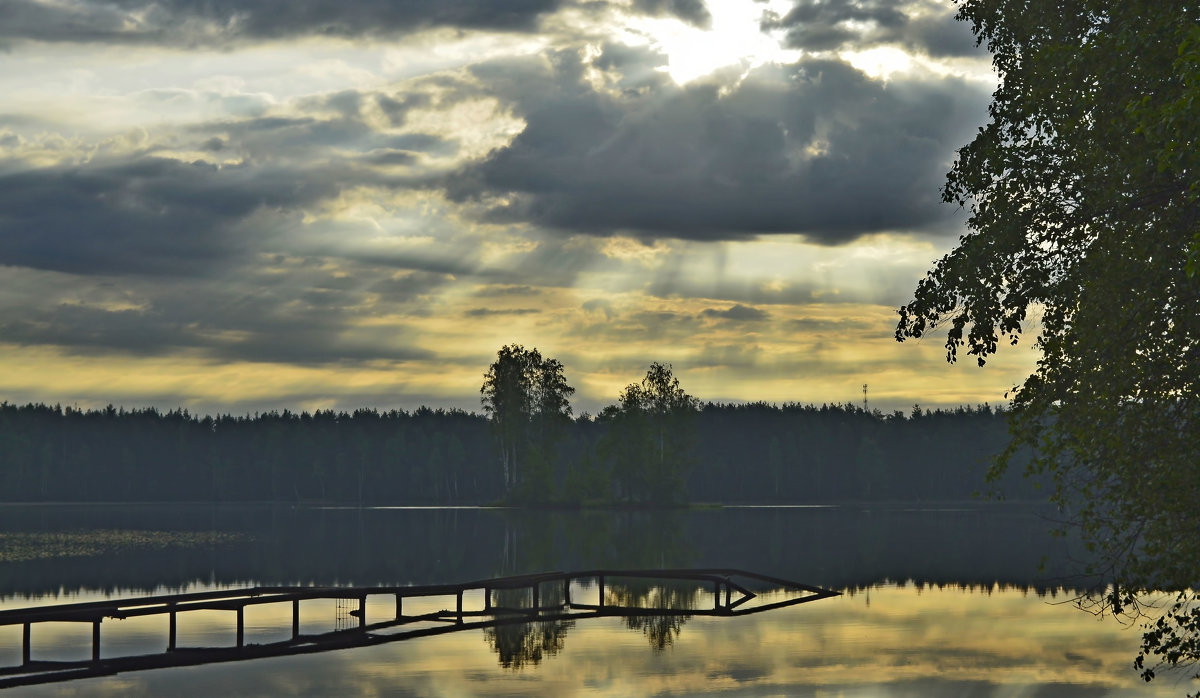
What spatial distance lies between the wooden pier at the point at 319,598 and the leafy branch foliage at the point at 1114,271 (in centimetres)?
2034

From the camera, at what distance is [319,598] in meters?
40.1

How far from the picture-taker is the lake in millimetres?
27281

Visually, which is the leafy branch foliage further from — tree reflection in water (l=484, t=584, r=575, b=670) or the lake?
tree reflection in water (l=484, t=584, r=575, b=670)

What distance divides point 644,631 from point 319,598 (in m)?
11.2

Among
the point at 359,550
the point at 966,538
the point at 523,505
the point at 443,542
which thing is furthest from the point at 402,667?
the point at 523,505

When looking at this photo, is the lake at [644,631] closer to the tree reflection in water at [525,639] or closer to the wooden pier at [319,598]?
the tree reflection in water at [525,639]

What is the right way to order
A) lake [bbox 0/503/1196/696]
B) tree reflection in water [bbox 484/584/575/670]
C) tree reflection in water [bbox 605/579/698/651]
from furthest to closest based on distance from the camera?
tree reflection in water [bbox 605/579/698/651], tree reflection in water [bbox 484/584/575/670], lake [bbox 0/503/1196/696]

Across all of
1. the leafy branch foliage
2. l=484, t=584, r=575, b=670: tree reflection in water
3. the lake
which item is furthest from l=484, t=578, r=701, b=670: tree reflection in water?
the leafy branch foliage

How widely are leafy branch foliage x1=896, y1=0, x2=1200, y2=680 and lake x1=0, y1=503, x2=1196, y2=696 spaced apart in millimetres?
10041

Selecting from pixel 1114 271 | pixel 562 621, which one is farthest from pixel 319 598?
pixel 1114 271

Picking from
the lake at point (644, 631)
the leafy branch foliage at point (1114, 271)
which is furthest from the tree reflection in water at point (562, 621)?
the leafy branch foliage at point (1114, 271)

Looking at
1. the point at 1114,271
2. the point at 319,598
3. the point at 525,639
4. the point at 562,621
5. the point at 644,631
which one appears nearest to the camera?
the point at 1114,271

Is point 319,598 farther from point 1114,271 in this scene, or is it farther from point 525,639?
point 1114,271

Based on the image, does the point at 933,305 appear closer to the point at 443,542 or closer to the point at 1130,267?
the point at 1130,267
